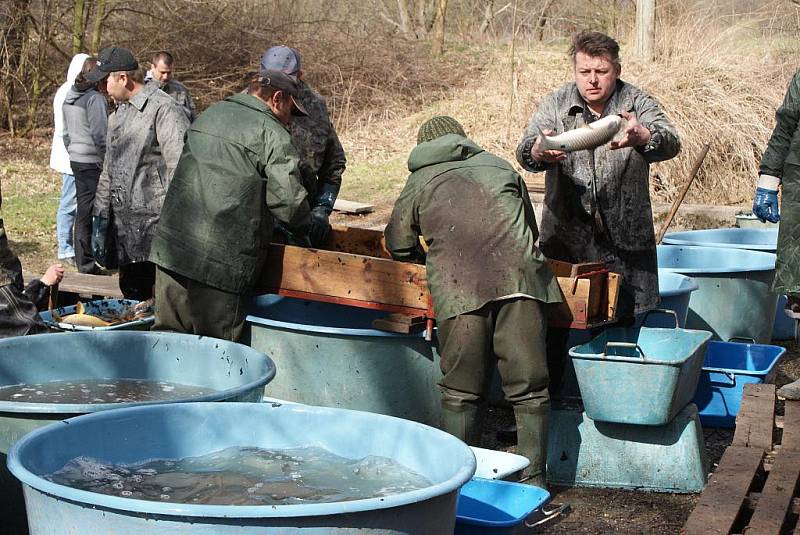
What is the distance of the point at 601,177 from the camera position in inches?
207

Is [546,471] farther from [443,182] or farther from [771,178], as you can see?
[771,178]

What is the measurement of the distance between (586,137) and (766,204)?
2.00 meters

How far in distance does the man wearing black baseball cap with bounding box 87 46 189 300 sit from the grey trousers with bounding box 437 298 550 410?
6.64 feet

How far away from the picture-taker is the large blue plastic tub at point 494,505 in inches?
134

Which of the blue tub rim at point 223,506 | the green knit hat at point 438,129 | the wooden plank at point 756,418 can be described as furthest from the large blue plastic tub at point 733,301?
the blue tub rim at point 223,506

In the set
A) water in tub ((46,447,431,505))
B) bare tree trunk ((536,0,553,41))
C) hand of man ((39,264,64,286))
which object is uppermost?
bare tree trunk ((536,0,553,41))

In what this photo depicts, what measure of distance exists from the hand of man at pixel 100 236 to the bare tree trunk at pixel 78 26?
9122mm

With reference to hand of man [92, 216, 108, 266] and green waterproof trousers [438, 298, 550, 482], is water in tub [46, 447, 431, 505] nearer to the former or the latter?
green waterproof trousers [438, 298, 550, 482]

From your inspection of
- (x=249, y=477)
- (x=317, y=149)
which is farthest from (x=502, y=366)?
(x=317, y=149)

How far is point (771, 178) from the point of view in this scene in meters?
6.32

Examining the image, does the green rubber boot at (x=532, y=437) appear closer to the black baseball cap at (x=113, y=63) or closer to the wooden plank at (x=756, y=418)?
the wooden plank at (x=756, y=418)

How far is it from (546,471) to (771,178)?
2.50 metres

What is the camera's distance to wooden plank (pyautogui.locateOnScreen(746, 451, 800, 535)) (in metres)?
3.90

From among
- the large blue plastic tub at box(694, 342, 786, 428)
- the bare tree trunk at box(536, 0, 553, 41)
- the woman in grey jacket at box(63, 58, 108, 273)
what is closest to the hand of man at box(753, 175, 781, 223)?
the large blue plastic tub at box(694, 342, 786, 428)
